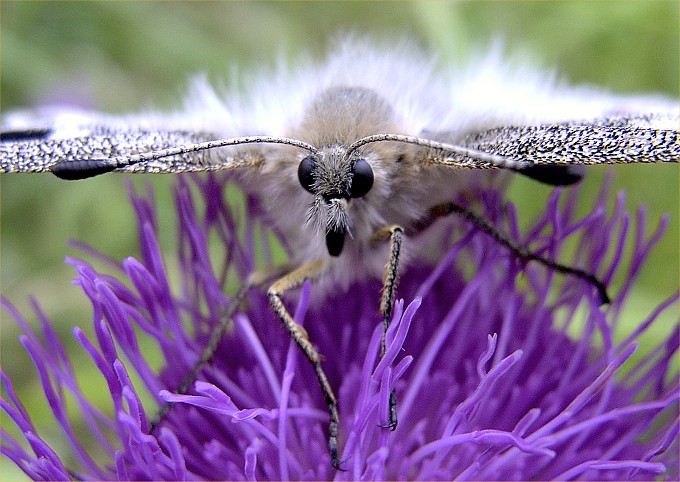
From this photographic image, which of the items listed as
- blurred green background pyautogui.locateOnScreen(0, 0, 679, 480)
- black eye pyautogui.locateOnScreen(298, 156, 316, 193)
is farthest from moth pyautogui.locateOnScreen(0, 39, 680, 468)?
blurred green background pyautogui.locateOnScreen(0, 0, 679, 480)

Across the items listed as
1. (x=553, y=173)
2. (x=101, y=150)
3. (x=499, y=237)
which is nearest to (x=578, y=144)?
(x=553, y=173)

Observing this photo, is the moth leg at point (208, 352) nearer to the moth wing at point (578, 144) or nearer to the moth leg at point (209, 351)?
the moth leg at point (209, 351)

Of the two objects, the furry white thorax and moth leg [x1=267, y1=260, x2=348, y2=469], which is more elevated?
the furry white thorax

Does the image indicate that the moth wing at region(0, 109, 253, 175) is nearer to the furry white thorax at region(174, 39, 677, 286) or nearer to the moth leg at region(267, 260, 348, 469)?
Answer: the furry white thorax at region(174, 39, 677, 286)

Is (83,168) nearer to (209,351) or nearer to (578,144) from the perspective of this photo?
(209,351)

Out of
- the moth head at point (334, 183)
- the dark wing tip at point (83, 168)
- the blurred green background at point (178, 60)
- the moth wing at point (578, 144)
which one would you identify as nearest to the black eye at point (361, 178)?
the moth head at point (334, 183)

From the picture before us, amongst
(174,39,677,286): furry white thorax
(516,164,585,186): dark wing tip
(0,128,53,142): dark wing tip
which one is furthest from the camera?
(0,128,53,142): dark wing tip
